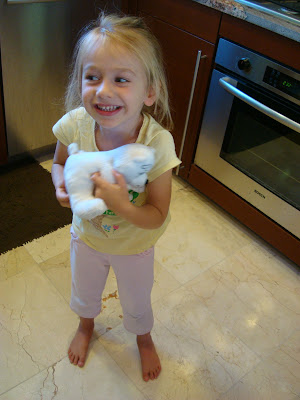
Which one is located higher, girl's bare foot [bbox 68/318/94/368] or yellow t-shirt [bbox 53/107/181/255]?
yellow t-shirt [bbox 53/107/181/255]

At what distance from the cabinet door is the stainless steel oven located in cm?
5

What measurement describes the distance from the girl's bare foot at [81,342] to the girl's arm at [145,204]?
0.52 metres

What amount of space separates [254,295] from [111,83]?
1.01m

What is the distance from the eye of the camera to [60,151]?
3.28ft

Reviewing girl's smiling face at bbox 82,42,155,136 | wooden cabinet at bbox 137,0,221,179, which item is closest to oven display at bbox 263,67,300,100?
wooden cabinet at bbox 137,0,221,179

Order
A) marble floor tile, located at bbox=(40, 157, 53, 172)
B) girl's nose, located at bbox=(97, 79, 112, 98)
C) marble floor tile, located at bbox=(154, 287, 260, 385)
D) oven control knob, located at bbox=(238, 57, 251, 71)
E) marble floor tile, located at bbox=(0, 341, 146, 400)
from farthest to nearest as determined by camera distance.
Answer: marble floor tile, located at bbox=(40, 157, 53, 172) → oven control knob, located at bbox=(238, 57, 251, 71) → marble floor tile, located at bbox=(154, 287, 260, 385) → marble floor tile, located at bbox=(0, 341, 146, 400) → girl's nose, located at bbox=(97, 79, 112, 98)

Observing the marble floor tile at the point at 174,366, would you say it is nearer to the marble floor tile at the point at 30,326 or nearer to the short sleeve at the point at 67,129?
the marble floor tile at the point at 30,326

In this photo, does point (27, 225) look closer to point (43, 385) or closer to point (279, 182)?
point (43, 385)

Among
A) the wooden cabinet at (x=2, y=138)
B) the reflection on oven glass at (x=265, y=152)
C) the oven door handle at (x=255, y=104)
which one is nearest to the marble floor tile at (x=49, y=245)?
the wooden cabinet at (x=2, y=138)

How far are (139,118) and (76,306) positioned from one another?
0.59 meters

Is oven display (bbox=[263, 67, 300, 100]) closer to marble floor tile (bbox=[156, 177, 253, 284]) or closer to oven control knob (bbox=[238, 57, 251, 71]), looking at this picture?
oven control knob (bbox=[238, 57, 251, 71])

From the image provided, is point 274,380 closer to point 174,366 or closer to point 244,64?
point 174,366

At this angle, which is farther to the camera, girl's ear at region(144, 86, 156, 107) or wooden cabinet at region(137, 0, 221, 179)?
wooden cabinet at region(137, 0, 221, 179)

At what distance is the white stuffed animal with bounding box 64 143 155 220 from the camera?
772 millimetres
